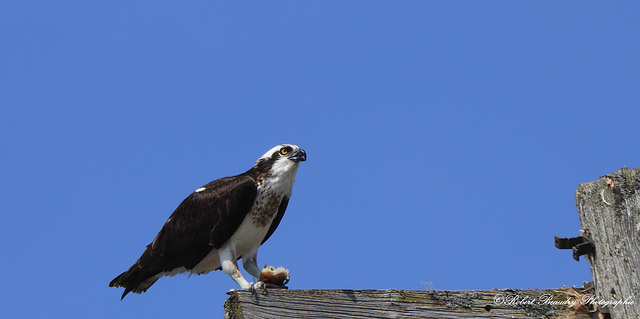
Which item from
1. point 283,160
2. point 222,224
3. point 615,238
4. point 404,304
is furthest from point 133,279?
point 615,238

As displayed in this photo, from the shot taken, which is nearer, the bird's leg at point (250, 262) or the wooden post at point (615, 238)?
the wooden post at point (615, 238)

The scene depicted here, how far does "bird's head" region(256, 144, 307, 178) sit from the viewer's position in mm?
6223

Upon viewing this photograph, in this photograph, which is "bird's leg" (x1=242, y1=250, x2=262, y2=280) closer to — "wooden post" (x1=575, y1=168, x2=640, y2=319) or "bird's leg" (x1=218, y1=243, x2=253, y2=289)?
"bird's leg" (x1=218, y1=243, x2=253, y2=289)

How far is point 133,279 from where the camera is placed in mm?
6203

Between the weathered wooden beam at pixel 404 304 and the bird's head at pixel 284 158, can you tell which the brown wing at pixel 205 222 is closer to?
the bird's head at pixel 284 158

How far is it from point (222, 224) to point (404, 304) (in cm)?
270

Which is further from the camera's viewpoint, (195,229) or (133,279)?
(133,279)

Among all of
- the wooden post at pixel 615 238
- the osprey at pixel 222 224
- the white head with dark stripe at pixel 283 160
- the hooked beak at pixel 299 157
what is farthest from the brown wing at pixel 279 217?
the wooden post at pixel 615 238

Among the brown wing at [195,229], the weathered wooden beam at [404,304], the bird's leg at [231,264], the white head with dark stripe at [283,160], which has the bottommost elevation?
the weathered wooden beam at [404,304]

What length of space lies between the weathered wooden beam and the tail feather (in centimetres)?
287

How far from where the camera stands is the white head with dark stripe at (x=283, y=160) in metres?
6.21

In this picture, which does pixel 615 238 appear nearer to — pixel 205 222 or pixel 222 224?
pixel 222 224

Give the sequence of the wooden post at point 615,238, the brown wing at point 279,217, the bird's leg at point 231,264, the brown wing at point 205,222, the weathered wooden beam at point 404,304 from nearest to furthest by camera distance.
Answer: the wooden post at point 615,238 < the weathered wooden beam at point 404,304 < the bird's leg at point 231,264 < the brown wing at point 205,222 < the brown wing at point 279,217

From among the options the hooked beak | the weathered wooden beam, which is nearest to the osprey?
the hooked beak
